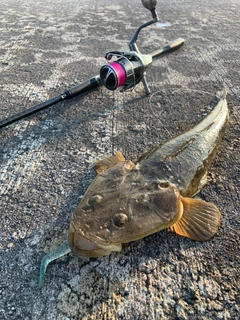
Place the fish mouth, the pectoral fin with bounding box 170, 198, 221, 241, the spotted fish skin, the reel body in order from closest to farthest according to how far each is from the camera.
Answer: the fish mouth → the pectoral fin with bounding box 170, 198, 221, 241 → the spotted fish skin → the reel body

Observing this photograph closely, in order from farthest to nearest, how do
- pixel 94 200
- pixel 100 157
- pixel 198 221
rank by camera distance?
pixel 100 157, pixel 198 221, pixel 94 200

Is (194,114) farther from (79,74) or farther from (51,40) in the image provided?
(51,40)

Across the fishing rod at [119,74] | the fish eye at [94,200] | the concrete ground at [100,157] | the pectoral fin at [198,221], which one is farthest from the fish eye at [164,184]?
the fishing rod at [119,74]

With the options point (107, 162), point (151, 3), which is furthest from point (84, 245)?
point (151, 3)

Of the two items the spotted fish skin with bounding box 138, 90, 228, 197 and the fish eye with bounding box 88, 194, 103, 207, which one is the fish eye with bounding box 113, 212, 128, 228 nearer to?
the fish eye with bounding box 88, 194, 103, 207

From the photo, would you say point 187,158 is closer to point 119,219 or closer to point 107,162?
point 107,162

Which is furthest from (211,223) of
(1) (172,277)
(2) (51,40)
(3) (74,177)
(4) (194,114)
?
(2) (51,40)

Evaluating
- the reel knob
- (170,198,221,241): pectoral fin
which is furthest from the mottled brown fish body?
the reel knob

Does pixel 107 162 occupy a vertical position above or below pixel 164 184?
below
